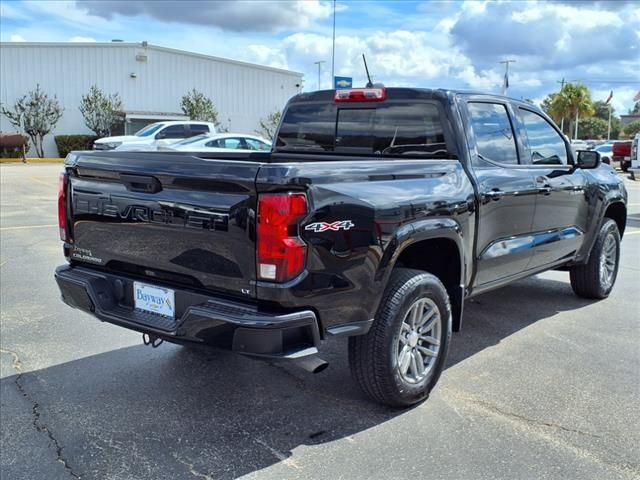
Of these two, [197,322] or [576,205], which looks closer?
[197,322]

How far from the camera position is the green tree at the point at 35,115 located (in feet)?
118

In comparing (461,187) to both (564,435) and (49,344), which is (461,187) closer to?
(564,435)

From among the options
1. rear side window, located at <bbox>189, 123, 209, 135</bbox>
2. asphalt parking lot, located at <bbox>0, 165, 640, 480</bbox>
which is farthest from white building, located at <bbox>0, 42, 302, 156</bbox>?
asphalt parking lot, located at <bbox>0, 165, 640, 480</bbox>

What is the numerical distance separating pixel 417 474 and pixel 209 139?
16245 millimetres

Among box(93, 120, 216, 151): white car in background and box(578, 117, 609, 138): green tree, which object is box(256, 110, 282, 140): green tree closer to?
box(93, 120, 216, 151): white car in background

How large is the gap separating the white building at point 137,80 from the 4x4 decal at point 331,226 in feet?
122

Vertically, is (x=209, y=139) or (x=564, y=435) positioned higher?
(x=209, y=139)

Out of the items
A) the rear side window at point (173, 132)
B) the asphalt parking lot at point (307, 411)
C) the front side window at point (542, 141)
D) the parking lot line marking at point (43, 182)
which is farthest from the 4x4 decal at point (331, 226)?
the rear side window at point (173, 132)

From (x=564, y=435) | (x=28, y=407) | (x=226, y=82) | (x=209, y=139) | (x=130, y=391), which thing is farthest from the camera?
(x=226, y=82)

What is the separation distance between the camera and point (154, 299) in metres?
3.43

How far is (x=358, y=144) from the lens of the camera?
477cm

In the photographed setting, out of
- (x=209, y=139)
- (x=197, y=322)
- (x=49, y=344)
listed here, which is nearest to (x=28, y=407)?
(x=49, y=344)

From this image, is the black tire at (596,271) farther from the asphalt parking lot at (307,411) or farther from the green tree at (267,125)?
the green tree at (267,125)

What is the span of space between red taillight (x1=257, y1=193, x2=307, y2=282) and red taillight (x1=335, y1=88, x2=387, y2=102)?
74.4 inches
